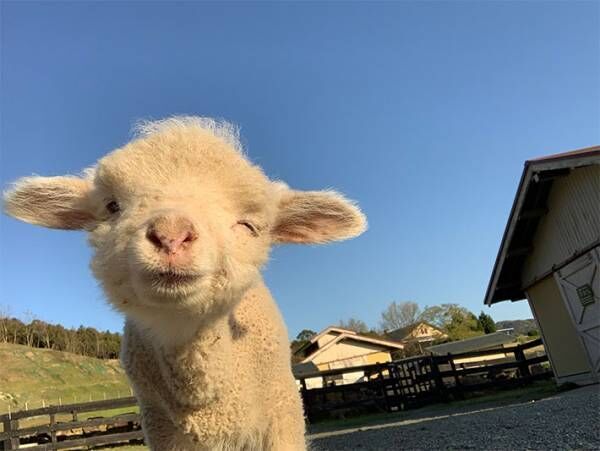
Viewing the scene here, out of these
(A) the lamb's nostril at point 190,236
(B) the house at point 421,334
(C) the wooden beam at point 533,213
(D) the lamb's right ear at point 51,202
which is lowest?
(A) the lamb's nostril at point 190,236

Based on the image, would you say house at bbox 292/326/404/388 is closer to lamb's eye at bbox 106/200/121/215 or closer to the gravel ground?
the gravel ground

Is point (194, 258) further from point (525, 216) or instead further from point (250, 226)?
point (525, 216)

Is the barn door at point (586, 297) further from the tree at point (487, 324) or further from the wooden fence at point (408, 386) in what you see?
the tree at point (487, 324)

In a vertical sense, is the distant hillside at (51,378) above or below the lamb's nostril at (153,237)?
above

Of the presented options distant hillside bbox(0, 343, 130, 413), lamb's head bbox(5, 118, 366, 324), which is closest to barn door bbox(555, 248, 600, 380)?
lamb's head bbox(5, 118, 366, 324)

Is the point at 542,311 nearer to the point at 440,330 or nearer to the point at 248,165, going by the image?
the point at 248,165

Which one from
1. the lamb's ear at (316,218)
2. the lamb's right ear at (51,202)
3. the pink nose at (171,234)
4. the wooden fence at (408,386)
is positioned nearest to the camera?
the pink nose at (171,234)

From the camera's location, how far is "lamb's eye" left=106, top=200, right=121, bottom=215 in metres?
Answer: 2.67

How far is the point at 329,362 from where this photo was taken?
38188 mm

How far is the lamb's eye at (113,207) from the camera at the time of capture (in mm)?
2669

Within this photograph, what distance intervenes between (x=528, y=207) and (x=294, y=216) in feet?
44.0

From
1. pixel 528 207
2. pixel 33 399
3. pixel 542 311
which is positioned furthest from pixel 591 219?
pixel 33 399

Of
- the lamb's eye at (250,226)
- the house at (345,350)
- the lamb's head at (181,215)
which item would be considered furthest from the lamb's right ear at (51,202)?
the house at (345,350)

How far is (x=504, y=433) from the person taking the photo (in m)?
7.95
